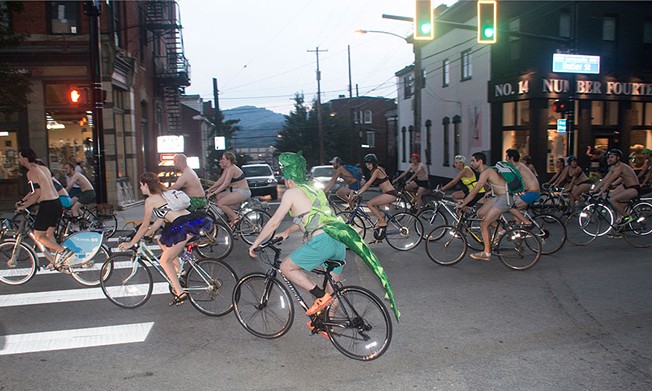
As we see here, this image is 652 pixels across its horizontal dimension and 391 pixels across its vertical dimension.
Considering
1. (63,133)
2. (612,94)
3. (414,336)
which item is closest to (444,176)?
(612,94)

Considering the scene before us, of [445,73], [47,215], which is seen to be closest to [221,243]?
[47,215]

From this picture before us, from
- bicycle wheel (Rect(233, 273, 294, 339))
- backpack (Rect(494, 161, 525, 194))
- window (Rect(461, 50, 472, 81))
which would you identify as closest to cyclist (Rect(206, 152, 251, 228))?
backpack (Rect(494, 161, 525, 194))

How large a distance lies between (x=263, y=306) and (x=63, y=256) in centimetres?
388

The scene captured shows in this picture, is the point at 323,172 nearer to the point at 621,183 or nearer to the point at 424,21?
the point at 424,21

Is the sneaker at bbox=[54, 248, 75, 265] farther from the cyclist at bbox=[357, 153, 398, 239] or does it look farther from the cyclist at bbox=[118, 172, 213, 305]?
the cyclist at bbox=[357, 153, 398, 239]

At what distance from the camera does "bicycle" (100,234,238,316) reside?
6.51m

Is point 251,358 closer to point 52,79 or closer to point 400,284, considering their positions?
point 400,284

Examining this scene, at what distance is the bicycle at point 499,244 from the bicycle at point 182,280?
4.05 m

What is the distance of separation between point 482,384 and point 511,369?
45cm

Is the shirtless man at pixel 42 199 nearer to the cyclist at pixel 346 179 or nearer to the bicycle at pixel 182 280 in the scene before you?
the bicycle at pixel 182 280

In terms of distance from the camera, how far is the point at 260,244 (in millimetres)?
5465

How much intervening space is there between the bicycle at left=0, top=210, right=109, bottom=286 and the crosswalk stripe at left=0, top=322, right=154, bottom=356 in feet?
6.27

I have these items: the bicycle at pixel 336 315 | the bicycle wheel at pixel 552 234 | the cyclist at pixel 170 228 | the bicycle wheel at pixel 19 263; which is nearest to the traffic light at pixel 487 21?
the bicycle wheel at pixel 552 234

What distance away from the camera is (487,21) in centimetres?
1427
